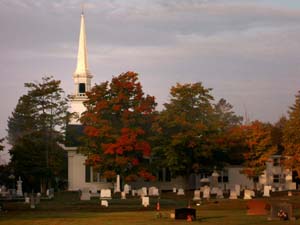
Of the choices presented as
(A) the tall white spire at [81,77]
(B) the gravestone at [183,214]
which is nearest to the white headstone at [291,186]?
(A) the tall white spire at [81,77]

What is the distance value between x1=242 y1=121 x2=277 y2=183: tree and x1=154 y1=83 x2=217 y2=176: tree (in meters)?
5.79

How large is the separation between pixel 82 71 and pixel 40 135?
36.6 meters

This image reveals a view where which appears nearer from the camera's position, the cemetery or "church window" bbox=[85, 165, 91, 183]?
the cemetery

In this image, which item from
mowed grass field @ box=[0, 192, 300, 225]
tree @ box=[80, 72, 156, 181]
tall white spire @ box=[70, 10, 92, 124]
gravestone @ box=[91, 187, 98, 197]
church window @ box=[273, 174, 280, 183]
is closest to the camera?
mowed grass field @ box=[0, 192, 300, 225]

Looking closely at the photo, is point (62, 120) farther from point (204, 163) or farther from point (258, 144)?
point (258, 144)

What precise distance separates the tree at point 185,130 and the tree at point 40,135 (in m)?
11.5

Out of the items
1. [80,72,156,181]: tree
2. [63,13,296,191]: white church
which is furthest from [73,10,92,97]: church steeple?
[80,72,156,181]: tree

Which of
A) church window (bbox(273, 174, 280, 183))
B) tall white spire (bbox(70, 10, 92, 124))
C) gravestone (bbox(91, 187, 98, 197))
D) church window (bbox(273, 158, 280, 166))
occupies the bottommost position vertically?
gravestone (bbox(91, 187, 98, 197))

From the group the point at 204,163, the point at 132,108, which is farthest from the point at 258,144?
the point at 132,108

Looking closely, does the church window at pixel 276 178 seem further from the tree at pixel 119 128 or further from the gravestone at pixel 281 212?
the gravestone at pixel 281 212

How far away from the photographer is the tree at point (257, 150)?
75812mm

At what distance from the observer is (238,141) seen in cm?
7800

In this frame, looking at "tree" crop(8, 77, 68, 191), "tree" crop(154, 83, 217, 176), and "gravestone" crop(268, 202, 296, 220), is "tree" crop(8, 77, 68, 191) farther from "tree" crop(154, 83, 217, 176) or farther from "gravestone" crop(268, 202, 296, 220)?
"gravestone" crop(268, 202, 296, 220)

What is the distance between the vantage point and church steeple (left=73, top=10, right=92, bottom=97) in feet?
366
